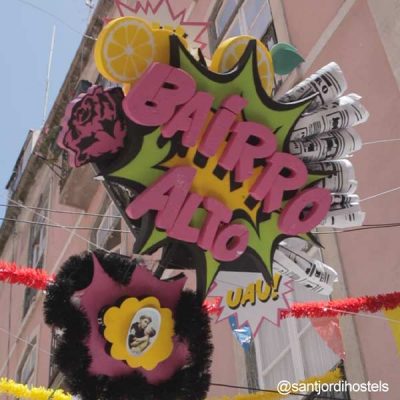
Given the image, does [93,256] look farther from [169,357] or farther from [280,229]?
[280,229]

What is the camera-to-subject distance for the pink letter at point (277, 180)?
13.6 ft

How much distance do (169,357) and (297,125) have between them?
1632mm

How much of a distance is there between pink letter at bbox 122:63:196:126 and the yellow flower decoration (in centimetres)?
97

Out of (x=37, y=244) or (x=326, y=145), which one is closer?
(x=326, y=145)

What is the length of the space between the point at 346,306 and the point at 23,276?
6.97 feet

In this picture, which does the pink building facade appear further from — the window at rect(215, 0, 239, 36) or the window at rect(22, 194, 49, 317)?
the window at rect(22, 194, 49, 317)

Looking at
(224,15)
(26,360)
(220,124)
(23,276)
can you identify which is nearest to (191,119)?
(220,124)

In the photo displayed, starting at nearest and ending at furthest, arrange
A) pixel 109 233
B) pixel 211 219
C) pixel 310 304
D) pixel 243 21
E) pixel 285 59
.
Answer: pixel 211 219 → pixel 310 304 → pixel 285 59 → pixel 243 21 → pixel 109 233

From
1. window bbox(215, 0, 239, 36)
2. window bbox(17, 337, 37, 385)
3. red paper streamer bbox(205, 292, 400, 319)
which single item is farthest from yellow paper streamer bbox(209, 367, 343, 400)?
window bbox(17, 337, 37, 385)

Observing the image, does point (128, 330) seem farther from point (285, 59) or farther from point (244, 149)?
point (285, 59)

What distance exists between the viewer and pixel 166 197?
3873mm

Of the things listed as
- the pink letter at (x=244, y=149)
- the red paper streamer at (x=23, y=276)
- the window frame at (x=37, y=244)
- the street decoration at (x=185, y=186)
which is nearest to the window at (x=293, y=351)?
the street decoration at (x=185, y=186)

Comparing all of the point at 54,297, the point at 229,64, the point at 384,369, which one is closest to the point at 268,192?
the point at 229,64

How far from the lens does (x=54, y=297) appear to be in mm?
3703
